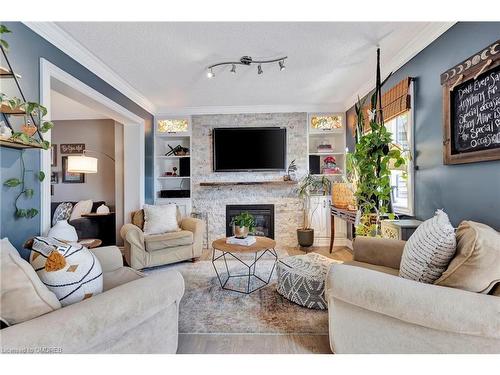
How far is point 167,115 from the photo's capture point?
443 centimetres

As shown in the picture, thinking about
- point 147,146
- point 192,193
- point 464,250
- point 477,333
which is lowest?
point 477,333

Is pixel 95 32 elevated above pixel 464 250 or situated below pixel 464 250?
above

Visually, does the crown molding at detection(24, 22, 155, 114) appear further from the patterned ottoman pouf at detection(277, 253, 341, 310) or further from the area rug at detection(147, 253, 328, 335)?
the patterned ottoman pouf at detection(277, 253, 341, 310)

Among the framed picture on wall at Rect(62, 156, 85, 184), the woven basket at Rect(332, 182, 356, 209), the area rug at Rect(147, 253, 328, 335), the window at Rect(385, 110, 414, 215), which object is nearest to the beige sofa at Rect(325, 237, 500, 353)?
the area rug at Rect(147, 253, 328, 335)

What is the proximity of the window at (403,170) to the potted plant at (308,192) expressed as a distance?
1.40m

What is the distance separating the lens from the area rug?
6.12 feet

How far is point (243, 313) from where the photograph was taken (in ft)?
6.81

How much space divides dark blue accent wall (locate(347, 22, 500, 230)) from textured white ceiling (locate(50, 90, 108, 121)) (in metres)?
4.27

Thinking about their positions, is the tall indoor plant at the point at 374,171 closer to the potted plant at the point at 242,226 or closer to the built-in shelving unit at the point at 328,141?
the potted plant at the point at 242,226
